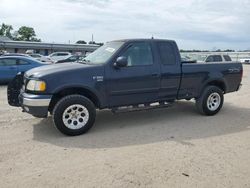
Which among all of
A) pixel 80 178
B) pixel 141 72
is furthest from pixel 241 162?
pixel 141 72

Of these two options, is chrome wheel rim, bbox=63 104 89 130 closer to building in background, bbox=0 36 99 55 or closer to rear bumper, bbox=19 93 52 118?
rear bumper, bbox=19 93 52 118

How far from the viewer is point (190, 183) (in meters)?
3.74

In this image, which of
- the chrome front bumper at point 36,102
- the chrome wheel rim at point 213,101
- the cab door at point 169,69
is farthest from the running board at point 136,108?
the chrome front bumper at point 36,102

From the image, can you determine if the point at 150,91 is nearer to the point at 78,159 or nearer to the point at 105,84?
the point at 105,84

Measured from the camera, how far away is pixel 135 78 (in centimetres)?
627

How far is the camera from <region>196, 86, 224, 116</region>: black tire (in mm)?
7309

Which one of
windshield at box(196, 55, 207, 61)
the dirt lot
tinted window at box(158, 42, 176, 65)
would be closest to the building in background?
windshield at box(196, 55, 207, 61)

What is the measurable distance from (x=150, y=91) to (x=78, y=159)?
8.56ft

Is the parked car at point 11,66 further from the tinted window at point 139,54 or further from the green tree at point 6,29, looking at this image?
the green tree at point 6,29

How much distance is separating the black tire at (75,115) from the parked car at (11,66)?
8499mm

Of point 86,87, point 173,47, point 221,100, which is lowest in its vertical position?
point 221,100

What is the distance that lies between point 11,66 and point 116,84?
28.8 ft

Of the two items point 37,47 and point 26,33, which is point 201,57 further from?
point 26,33

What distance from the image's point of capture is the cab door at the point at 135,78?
20.0ft
